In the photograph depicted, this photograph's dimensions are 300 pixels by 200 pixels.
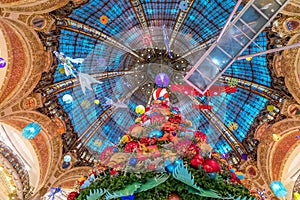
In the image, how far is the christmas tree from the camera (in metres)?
5.03

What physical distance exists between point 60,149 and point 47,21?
791 centimetres

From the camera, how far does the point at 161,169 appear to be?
5203mm

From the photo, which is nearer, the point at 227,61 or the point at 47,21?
the point at 227,61

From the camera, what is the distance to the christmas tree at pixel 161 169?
16.5 ft

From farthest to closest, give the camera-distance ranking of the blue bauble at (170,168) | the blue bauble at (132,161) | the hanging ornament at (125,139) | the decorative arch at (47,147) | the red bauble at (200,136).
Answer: the decorative arch at (47,147)
the red bauble at (200,136)
the hanging ornament at (125,139)
the blue bauble at (132,161)
the blue bauble at (170,168)

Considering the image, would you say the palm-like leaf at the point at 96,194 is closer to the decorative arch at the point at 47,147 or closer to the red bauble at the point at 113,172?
the red bauble at the point at 113,172

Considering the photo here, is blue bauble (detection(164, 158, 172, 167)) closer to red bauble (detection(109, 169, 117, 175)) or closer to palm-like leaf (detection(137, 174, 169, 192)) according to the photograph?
palm-like leaf (detection(137, 174, 169, 192))

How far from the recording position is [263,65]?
54.6ft

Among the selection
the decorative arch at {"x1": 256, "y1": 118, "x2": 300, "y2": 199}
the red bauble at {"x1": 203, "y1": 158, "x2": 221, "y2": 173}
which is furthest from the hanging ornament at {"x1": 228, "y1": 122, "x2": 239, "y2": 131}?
the red bauble at {"x1": 203, "y1": 158, "x2": 221, "y2": 173}

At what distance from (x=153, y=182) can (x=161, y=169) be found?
27cm

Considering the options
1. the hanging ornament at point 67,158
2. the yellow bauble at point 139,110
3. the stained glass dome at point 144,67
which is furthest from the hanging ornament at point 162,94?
the hanging ornament at point 67,158

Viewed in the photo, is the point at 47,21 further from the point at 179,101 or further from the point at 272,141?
the point at 272,141

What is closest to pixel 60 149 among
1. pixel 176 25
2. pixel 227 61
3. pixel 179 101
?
pixel 176 25

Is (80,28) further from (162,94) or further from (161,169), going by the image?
(161,169)
